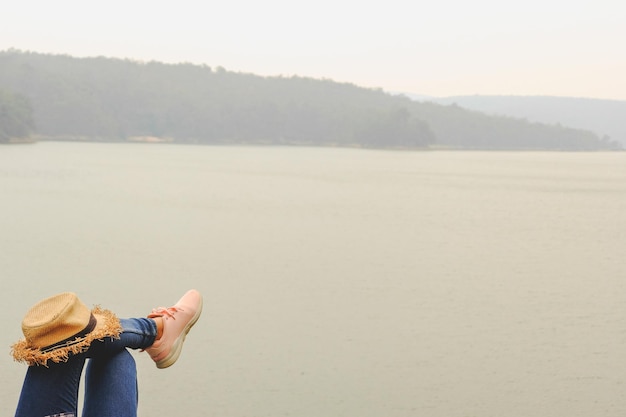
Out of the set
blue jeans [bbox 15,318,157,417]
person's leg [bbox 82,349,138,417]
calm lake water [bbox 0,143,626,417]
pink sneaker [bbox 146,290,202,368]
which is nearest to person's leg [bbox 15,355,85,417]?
blue jeans [bbox 15,318,157,417]

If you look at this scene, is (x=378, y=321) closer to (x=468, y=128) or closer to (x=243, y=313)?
(x=243, y=313)

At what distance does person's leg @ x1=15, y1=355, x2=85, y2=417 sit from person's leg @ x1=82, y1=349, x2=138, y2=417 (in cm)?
12

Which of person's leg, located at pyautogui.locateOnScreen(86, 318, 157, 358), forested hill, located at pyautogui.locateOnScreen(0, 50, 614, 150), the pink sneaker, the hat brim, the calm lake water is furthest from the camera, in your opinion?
forested hill, located at pyautogui.locateOnScreen(0, 50, 614, 150)

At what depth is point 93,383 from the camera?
7.89ft

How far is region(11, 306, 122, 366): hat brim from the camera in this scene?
218 cm

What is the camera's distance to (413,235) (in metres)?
15.8

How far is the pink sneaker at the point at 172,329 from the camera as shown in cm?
272

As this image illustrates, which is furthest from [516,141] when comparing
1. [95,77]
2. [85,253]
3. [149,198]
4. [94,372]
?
[94,372]

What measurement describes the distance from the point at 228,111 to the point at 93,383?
105 m

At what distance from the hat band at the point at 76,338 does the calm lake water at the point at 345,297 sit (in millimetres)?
2693

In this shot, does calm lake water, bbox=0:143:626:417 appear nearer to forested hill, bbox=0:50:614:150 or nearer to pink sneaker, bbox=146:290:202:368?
pink sneaker, bbox=146:290:202:368

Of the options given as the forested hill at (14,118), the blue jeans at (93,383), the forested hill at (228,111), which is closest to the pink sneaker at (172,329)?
the blue jeans at (93,383)

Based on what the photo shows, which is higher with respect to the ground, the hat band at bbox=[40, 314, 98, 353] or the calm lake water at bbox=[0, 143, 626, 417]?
the hat band at bbox=[40, 314, 98, 353]

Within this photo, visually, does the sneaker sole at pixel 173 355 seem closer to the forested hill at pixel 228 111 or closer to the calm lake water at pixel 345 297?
the calm lake water at pixel 345 297
